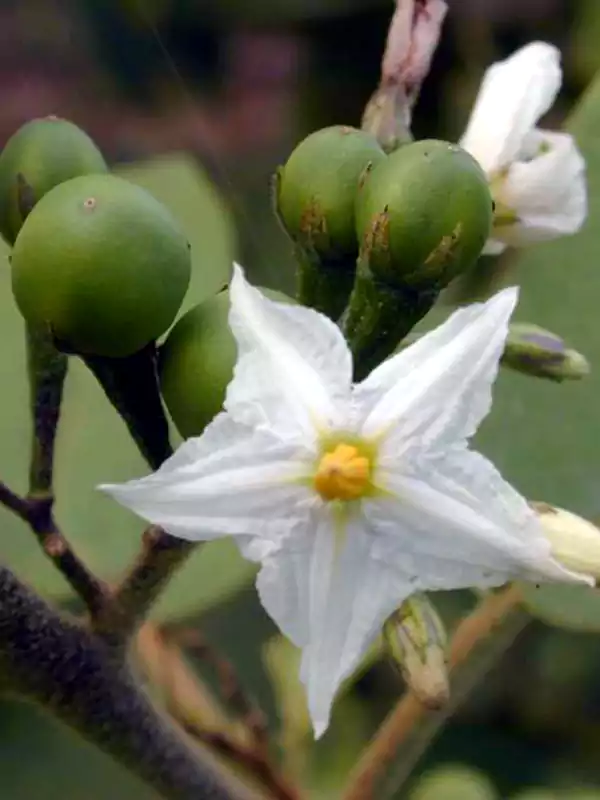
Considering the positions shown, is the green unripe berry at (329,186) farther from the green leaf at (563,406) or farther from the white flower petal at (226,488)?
the green leaf at (563,406)

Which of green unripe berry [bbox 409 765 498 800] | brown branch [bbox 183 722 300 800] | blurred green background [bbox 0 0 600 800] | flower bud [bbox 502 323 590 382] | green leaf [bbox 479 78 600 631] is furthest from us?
green unripe berry [bbox 409 765 498 800]

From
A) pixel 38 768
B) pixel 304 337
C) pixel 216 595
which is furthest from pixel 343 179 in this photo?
pixel 38 768

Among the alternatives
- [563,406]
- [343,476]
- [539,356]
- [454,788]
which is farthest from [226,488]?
[454,788]

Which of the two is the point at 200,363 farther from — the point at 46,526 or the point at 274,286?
the point at 274,286

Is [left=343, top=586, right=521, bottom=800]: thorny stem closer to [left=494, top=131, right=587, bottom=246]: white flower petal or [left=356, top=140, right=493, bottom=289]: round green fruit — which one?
[left=494, top=131, right=587, bottom=246]: white flower petal

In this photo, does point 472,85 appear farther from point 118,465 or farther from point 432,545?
point 432,545

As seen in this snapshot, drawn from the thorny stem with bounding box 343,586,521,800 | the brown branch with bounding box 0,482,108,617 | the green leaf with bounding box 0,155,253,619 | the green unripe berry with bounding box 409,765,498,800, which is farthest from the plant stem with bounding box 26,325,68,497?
the green unripe berry with bounding box 409,765,498,800
